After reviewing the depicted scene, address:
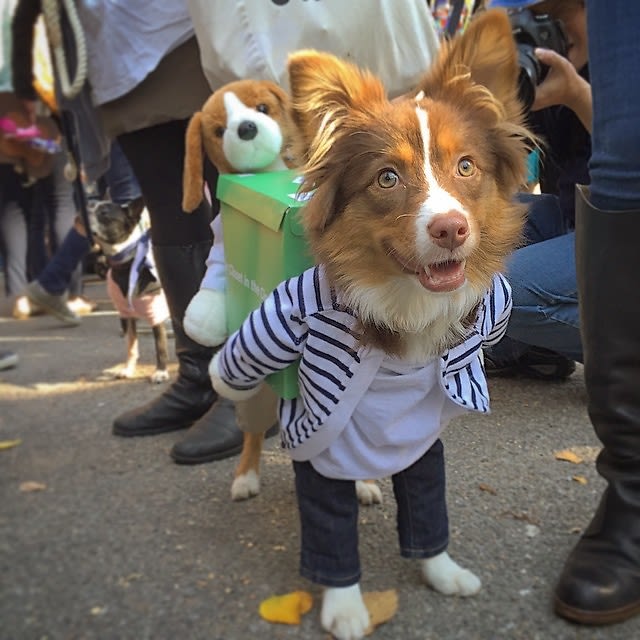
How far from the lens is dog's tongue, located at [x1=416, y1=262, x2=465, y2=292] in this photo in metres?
1.39

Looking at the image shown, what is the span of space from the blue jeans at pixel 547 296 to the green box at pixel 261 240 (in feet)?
3.25

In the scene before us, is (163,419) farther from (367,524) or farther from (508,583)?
(508,583)

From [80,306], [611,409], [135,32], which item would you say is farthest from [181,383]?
[80,306]

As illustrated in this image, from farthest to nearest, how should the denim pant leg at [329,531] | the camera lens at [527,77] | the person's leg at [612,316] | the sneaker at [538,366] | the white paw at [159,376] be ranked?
the white paw at [159,376]
the sneaker at [538,366]
the camera lens at [527,77]
the denim pant leg at [329,531]
the person's leg at [612,316]

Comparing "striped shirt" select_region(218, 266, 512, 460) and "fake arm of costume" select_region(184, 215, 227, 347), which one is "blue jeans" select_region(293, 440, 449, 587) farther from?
"fake arm of costume" select_region(184, 215, 227, 347)

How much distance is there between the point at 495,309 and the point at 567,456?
0.89 m

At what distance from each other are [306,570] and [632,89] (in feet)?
3.97

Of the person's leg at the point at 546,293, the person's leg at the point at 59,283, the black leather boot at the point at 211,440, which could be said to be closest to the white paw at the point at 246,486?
the black leather boot at the point at 211,440

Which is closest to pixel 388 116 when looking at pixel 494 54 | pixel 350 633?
pixel 494 54

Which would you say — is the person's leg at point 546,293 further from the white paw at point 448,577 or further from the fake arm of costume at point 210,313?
the white paw at point 448,577

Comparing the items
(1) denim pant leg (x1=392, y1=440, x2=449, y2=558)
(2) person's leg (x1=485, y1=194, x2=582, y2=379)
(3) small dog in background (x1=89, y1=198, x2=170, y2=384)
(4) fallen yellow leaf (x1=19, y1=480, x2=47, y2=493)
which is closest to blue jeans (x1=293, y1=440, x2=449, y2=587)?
(1) denim pant leg (x1=392, y1=440, x2=449, y2=558)

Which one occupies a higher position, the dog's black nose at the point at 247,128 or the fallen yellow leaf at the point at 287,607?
the dog's black nose at the point at 247,128

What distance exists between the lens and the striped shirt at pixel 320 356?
1512mm

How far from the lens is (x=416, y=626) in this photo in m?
1.59
